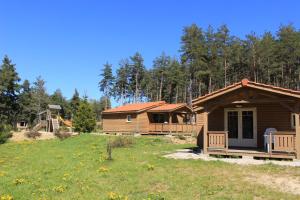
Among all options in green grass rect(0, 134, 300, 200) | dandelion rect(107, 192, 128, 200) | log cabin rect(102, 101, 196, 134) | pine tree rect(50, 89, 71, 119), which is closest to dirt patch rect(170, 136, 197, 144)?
log cabin rect(102, 101, 196, 134)

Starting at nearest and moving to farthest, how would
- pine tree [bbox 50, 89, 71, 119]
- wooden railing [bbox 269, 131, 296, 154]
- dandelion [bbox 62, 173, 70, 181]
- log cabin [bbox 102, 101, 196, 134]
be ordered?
dandelion [bbox 62, 173, 70, 181] < wooden railing [bbox 269, 131, 296, 154] < log cabin [bbox 102, 101, 196, 134] < pine tree [bbox 50, 89, 71, 119]

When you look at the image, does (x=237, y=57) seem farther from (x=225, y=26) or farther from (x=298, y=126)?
(x=298, y=126)

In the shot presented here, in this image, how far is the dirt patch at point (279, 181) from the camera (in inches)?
400

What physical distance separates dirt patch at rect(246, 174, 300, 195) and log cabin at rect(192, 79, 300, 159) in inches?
160

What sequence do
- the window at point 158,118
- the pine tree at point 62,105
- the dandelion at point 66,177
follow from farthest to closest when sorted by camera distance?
the pine tree at point 62,105 < the window at point 158,118 < the dandelion at point 66,177

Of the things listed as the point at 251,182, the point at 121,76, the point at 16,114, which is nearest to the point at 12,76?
the point at 16,114

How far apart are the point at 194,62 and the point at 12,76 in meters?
36.6

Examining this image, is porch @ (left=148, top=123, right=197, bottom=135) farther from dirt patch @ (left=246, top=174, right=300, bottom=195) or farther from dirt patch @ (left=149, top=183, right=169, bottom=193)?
dirt patch @ (left=149, top=183, right=169, bottom=193)

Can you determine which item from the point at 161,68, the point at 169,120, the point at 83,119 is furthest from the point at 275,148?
the point at 161,68

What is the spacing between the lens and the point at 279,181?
1110cm

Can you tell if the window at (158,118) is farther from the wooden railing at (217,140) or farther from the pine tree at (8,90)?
the pine tree at (8,90)

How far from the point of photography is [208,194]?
392 inches

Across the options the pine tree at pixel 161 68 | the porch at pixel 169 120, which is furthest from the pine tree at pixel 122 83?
the porch at pixel 169 120

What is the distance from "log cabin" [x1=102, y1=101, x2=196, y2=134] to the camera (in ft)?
121
